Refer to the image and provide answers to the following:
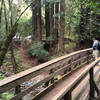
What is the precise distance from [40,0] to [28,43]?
176 inches

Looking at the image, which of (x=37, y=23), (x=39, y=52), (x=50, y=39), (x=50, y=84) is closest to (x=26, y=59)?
(x=39, y=52)

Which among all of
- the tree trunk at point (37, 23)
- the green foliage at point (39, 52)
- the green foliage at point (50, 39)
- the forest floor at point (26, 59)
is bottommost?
the forest floor at point (26, 59)

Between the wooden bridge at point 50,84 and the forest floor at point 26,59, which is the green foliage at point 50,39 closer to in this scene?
the forest floor at point 26,59

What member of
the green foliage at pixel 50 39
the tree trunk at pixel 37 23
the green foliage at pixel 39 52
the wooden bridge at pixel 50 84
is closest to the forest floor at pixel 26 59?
the green foliage at pixel 39 52

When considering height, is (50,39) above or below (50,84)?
above

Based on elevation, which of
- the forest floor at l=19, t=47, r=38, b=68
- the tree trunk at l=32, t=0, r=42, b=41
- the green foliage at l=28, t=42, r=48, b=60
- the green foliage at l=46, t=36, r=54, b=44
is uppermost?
the tree trunk at l=32, t=0, r=42, b=41

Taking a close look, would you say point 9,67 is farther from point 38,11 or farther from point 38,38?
point 38,11

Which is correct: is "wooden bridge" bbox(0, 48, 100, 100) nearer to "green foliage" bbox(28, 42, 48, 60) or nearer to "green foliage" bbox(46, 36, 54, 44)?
"green foliage" bbox(28, 42, 48, 60)

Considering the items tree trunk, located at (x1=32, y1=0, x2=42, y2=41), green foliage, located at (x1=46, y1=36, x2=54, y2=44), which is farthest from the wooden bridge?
tree trunk, located at (x1=32, y1=0, x2=42, y2=41)

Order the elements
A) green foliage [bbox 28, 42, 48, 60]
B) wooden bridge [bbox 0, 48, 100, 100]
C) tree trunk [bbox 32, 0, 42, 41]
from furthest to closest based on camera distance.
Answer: tree trunk [bbox 32, 0, 42, 41] → green foliage [bbox 28, 42, 48, 60] → wooden bridge [bbox 0, 48, 100, 100]

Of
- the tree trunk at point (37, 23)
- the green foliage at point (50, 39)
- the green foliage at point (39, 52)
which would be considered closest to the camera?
the green foliage at point (39, 52)

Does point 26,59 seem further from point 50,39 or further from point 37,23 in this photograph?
point 37,23

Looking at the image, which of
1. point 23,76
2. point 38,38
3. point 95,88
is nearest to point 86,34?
point 38,38

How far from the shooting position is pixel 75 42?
498 inches
